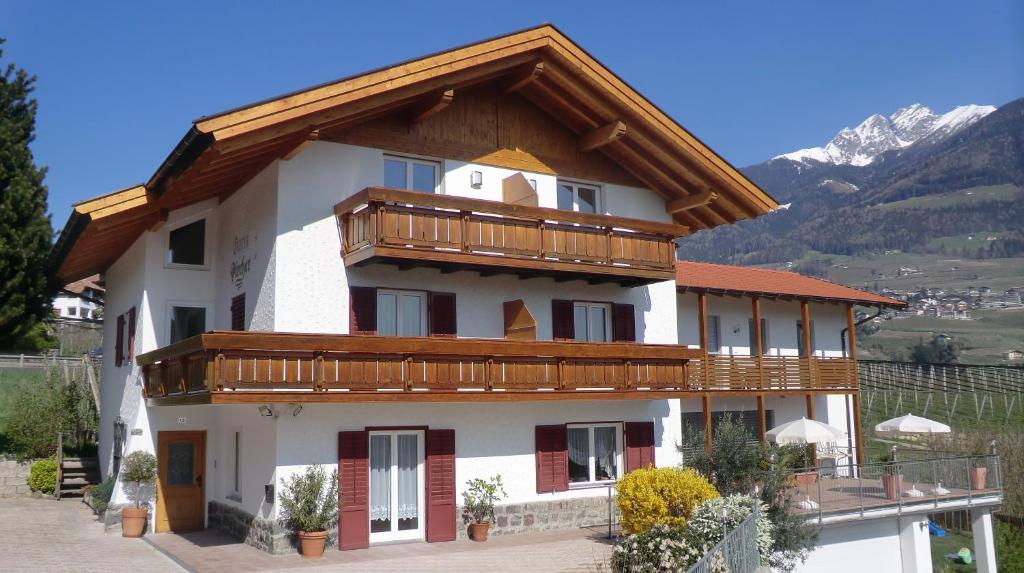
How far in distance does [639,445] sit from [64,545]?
11.6 m

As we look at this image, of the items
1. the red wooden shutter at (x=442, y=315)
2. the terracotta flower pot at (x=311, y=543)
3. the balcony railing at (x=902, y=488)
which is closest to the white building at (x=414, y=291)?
the red wooden shutter at (x=442, y=315)

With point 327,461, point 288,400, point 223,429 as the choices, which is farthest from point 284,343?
point 223,429

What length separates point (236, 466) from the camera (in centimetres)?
1891

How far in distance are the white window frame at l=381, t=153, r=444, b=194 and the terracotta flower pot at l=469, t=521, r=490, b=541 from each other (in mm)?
6668

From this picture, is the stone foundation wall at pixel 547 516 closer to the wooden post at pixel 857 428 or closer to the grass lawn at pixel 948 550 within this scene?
the wooden post at pixel 857 428

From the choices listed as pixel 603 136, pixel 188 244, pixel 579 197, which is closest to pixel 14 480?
pixel 188 244

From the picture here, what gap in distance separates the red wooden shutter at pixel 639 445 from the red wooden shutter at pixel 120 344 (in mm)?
12017

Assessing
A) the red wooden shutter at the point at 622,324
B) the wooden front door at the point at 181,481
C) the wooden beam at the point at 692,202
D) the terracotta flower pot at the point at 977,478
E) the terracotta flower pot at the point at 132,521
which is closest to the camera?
the terracotta flower pot at the point at 132,521

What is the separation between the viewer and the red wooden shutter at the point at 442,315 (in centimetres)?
1820

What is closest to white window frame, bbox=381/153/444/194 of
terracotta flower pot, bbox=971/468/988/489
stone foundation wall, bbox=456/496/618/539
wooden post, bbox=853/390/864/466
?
stone foundation wall, bbox=456/496/618/539

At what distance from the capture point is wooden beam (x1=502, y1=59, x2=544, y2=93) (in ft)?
62.5

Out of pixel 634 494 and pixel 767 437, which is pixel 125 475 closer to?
pixel 634 494

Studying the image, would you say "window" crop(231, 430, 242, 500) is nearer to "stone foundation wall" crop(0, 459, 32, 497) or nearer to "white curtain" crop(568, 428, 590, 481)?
"white curtain" crop(568, 428, 590, 481)

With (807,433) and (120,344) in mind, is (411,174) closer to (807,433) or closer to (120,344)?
(120,344)
